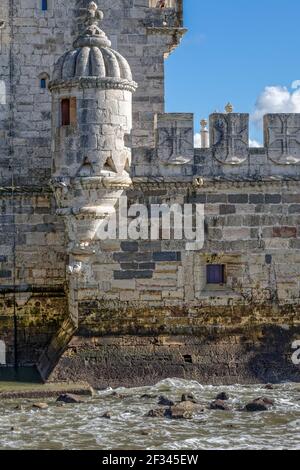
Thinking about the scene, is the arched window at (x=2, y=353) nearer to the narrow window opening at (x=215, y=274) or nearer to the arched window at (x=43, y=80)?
the narrow window opening at (x=215, y=274)

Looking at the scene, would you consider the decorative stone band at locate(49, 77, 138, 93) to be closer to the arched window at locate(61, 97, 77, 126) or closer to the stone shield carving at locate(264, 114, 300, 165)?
the arched window at locate(61, 97, 77, 126)

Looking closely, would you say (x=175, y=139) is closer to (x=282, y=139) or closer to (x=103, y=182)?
(x=103, y=182)

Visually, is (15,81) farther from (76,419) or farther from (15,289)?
(76,419)

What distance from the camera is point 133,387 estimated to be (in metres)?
15.9

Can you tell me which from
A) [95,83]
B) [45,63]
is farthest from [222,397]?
[45,63]

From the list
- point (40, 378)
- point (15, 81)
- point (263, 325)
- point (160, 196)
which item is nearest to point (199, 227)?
point (160, 196)

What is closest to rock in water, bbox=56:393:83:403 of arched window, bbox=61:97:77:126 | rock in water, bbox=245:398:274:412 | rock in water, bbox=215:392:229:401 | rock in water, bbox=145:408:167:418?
rock in water, bbox=145:408:167:418

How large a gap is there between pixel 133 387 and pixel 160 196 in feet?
9.95

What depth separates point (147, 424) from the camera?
1369 cm

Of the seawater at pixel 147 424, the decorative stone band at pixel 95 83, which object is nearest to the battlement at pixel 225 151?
the decorative stone band at pixel 95 83
